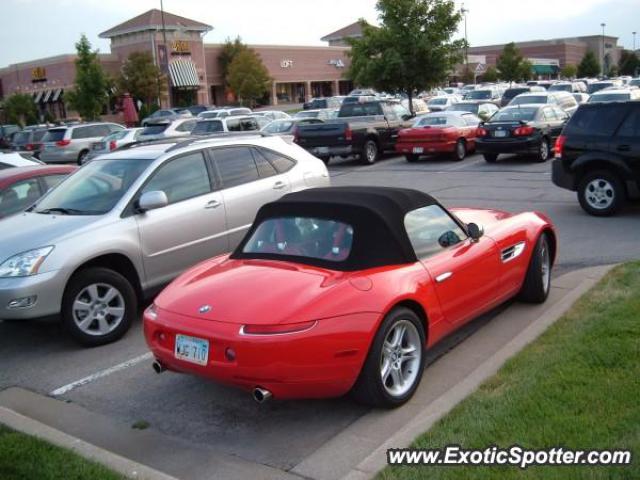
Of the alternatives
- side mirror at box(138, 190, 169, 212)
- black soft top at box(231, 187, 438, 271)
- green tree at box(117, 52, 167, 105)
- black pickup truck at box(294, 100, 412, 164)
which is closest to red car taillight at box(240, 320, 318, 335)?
black soft top at box(231, 187, 438, 271)

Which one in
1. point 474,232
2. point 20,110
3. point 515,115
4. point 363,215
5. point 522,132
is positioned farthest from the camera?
point 20,110

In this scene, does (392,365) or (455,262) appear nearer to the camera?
(392,365)

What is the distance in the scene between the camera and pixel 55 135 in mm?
28391

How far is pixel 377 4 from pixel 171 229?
26.9 metres

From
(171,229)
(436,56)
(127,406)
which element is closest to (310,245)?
(127,406)

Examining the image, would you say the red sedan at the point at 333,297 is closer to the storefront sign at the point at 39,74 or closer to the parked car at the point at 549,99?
the parked car at the point at 549,99

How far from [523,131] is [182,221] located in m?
14.0

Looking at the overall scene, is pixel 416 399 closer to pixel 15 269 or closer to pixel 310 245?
pixel 310 245

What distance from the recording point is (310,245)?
17.1 ft

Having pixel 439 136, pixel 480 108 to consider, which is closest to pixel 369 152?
pixel 439 136

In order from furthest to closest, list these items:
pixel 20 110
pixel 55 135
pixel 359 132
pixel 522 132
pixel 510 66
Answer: pixel 510 66 → pixel 20 110 → pixel 55 135 → pixel 359 132 → pixel 522 132

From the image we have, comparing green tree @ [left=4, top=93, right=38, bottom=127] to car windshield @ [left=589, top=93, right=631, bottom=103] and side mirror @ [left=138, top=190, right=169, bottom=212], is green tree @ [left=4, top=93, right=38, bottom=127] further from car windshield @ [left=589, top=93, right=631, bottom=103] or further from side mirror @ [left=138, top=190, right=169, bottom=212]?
side mirror @ [left=138, top=190, right=169, bottom=212]

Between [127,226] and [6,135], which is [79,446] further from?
[6,135]

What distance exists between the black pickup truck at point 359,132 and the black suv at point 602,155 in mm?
10288
